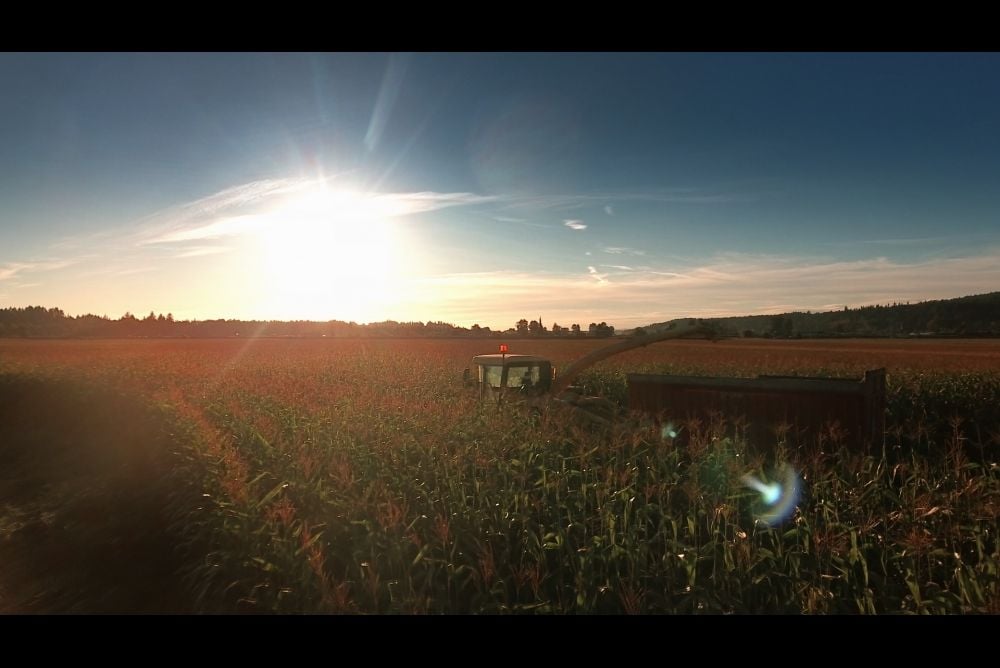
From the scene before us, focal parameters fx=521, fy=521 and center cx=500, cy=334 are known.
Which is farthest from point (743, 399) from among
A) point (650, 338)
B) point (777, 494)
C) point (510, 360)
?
point (510, 360)

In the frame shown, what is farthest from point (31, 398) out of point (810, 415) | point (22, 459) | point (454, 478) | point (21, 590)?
point (810, 415)

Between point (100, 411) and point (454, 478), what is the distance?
1644 cm

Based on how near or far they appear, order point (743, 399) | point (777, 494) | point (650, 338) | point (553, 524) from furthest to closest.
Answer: point (650, 338)
point (743, 399)
point (777, 494)
point (553, 524)

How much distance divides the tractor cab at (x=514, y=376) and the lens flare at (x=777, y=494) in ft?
18.9

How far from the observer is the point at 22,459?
13.4 meters

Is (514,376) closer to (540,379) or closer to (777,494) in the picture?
(540,379)

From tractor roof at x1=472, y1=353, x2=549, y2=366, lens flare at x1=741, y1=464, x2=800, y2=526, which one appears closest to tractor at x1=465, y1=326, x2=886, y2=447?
tractor roof at x1=472, y1=353, x2=549, y2=366

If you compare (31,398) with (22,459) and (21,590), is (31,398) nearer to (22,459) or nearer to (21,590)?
(22,459)

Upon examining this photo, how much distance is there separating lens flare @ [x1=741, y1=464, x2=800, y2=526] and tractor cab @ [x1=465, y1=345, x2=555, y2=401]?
5775 millimetres

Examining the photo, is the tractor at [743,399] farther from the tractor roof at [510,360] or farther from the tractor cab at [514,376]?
the tractor roof at [510,360]

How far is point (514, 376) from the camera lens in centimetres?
1168

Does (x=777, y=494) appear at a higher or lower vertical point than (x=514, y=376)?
lower

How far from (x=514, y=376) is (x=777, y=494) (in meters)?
6.75

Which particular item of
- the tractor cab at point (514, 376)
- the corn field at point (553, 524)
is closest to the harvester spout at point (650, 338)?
the tractor cab at point (514, 376)
